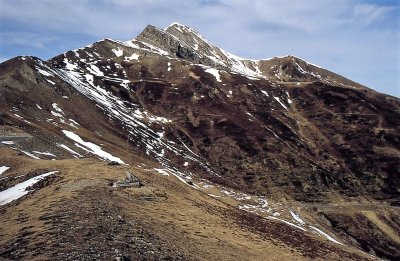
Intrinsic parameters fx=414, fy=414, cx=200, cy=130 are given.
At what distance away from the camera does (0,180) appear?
38000mm

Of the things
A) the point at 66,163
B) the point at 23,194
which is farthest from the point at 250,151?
the point at 23,194

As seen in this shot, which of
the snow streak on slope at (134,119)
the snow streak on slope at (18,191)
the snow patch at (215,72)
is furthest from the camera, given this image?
the snow patch at (215,72)

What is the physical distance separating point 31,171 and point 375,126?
144 meters

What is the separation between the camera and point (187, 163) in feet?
373

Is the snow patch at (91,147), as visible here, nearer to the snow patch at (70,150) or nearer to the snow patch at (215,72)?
the snow patch at (70,150)

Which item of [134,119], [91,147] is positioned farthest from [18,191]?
[134,119]

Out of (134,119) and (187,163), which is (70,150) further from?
(134,119)

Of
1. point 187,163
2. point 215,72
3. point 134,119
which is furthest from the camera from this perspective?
point 215,72

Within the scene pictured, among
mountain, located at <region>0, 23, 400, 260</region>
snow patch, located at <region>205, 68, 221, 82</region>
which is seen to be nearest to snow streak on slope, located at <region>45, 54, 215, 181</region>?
mountain, located at <region>0, 23, 400, 260</region>

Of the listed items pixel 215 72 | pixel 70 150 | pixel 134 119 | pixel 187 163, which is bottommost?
pixel 187 163

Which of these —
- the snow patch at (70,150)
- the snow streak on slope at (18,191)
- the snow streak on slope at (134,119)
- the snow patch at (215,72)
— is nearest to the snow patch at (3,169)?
the snow streak on slope at (18,191)

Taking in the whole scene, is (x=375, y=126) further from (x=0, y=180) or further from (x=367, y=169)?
(x=0, y=180)

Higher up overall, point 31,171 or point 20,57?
point 20,57

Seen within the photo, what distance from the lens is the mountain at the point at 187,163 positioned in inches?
949
